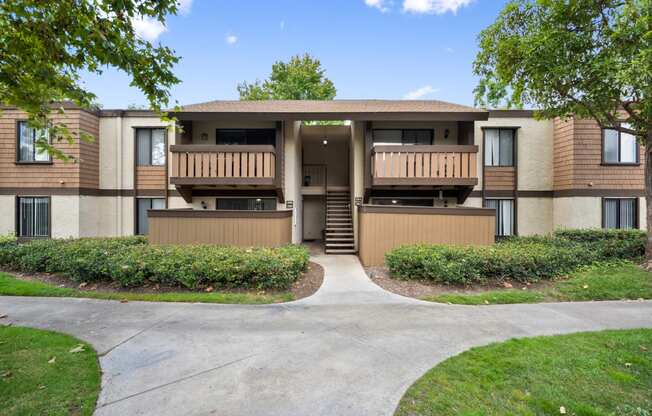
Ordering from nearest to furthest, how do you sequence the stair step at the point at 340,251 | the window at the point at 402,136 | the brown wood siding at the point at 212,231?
the brown wood siding at the point at 212,231, the stair step at the point at 340,251, the window at the point at 402,136

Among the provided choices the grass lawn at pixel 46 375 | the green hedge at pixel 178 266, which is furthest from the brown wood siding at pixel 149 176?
the grass lawn at pixel 46 375

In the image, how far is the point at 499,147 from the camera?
485 inches

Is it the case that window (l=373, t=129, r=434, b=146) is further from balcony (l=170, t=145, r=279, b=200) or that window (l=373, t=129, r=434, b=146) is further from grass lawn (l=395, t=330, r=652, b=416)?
grass lawn (l=395, t=330, r=652, b=416)

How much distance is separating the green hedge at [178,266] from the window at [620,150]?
1248cm

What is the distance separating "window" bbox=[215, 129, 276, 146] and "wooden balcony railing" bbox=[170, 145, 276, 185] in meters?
1.98

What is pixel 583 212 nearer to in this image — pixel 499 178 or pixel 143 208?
pixel 499 178

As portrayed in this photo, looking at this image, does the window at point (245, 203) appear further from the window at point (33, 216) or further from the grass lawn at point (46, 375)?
the grass lawn at point (46, 375)

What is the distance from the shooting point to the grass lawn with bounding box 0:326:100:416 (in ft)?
8.99

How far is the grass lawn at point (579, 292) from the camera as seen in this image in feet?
19.7

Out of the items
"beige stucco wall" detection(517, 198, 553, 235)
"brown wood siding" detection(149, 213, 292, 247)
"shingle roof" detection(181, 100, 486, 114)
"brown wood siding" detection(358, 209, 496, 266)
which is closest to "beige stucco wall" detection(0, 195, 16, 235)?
"brown wood siding" detection(149, 213, 292, 247)

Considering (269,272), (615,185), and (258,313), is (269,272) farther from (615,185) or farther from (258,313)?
(615,185)

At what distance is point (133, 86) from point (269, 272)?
442cm

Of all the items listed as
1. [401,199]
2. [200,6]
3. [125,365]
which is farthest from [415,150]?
[200,6]

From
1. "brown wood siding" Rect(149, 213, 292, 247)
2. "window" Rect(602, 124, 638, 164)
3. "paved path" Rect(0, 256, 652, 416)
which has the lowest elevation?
"paved path" Rect(0, 256, 652, 416)
